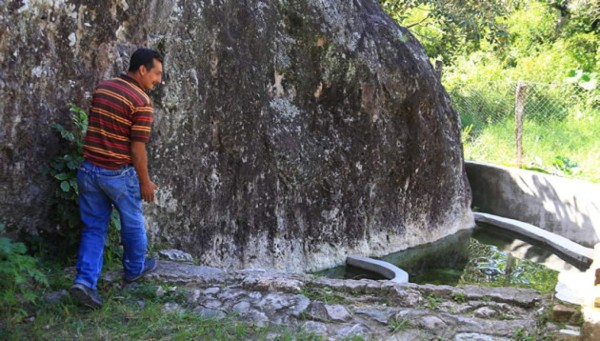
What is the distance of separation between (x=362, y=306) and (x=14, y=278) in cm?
237

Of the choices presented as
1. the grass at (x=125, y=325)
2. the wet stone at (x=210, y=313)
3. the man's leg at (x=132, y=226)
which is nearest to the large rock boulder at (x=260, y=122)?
the man's leg at (x=132, y=226)

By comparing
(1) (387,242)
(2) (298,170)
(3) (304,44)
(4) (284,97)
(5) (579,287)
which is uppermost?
(3) (304,44)

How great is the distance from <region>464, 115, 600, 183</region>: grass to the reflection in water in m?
2.94

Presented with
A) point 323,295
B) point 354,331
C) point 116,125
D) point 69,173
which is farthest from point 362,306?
point 69,173

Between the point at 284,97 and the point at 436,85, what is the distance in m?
3.49

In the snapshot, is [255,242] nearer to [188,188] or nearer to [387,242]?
[188,188]

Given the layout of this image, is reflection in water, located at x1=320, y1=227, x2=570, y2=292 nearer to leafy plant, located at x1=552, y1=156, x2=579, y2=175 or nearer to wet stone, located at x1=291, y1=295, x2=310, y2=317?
leafy plant, located at x1=552, y1=156, x2=579, y2=175

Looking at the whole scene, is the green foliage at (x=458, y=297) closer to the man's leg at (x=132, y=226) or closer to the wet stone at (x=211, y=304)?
the wet stone at (x=211, y=304)

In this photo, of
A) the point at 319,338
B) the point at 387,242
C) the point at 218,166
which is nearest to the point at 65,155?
the point at 218,166

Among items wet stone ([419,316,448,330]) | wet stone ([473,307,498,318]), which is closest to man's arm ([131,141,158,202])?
wet stone ([419,316,448,330])

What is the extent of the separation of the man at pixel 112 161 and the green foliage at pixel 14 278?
15.2 inches

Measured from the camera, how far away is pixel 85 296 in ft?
14.3

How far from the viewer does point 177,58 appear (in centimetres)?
624

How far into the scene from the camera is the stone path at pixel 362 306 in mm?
4352
